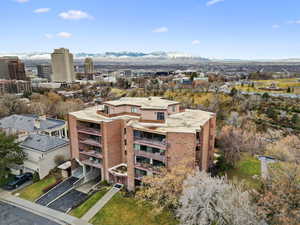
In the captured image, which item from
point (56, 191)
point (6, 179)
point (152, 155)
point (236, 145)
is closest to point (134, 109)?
point (152, 155)

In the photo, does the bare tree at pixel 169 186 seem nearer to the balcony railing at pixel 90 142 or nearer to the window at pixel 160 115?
the window at pixel 160 115

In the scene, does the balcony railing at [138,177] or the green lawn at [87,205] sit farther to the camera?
the balcony railing at [138,177]

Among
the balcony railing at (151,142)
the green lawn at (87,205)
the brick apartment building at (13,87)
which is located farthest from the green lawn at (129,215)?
the brick apartment building at (13,87)

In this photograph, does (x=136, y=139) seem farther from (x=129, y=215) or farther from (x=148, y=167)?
(x=129, y=215)

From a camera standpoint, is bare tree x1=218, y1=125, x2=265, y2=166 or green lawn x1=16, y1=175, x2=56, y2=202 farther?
bare tree x1=218, y1=125, x2=265, y2=166

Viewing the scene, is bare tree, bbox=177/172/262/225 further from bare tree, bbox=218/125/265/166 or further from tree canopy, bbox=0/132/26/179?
tree canopy, bbox=0/132/26/179

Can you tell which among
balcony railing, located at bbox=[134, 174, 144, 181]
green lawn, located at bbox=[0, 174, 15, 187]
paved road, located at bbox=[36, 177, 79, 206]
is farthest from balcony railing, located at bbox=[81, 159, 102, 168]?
green lawn, located at bbox=[0, 174, 15, 187]
